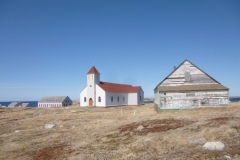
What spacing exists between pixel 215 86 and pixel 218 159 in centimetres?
2275

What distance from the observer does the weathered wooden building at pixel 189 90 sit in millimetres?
29328

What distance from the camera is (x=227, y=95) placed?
28984 mm

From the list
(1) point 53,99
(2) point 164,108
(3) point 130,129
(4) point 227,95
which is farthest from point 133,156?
(1) point 53,99

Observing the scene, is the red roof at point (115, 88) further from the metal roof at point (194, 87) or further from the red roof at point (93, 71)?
the metal roof at point (194, 87)

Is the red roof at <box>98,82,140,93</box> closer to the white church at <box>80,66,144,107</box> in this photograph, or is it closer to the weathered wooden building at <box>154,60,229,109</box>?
the white church at <box>80,66,144,107</box>

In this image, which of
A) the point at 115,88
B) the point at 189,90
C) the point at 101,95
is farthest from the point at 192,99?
the point at 115,88

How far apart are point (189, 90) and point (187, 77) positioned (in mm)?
2681

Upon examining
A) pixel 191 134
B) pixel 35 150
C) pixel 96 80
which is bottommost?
→ pixel 35 150

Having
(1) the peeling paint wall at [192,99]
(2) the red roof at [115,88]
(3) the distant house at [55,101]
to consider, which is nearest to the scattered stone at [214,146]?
(1) the peeling paint wall at [192,99]

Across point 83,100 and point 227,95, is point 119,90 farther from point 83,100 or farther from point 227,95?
point 227,95

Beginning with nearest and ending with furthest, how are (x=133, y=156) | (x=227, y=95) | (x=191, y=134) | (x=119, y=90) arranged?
(x=133, y=156)
(x=191, y=134)
(x=227, y=95)
(x=119, y=90)

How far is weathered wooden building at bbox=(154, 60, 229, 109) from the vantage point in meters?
29.3

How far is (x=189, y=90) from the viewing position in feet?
97.6

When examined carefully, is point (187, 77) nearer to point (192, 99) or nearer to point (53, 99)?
point (192, 99)
